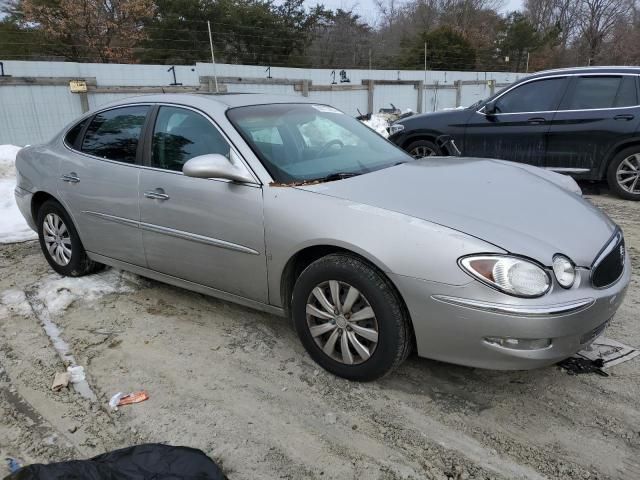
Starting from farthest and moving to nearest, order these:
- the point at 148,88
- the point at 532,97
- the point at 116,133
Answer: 1. the point at 148,88
2. the point at 532,97
3. the point at 116,133

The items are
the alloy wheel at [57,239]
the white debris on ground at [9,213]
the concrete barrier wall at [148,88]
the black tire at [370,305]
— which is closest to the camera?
the black tire at [370,305]

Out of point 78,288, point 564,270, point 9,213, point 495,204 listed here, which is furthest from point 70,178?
point 564,270

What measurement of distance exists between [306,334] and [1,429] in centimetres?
163

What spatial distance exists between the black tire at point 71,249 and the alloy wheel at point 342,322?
249 centimetres

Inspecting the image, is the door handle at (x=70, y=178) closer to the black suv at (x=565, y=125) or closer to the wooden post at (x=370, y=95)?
the black suv at (x=565, y=125)

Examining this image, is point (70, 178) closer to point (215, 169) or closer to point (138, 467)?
point (215, 169)

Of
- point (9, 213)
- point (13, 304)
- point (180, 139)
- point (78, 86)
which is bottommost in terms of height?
point (13, 304)

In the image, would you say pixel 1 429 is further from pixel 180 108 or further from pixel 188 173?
pixel 180 108

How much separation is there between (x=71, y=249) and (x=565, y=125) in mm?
6187

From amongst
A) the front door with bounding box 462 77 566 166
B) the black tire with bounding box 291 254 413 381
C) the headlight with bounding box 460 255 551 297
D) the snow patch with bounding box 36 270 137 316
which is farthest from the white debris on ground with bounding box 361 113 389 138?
the headlight with bounding box 460 255 551 297

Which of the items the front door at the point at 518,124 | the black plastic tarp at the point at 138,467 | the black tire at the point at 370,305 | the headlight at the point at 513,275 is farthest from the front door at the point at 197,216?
the front door at the point at 518,124

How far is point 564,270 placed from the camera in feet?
8.03

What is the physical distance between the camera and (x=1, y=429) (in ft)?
8.68

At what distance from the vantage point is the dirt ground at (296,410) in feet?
7.70
